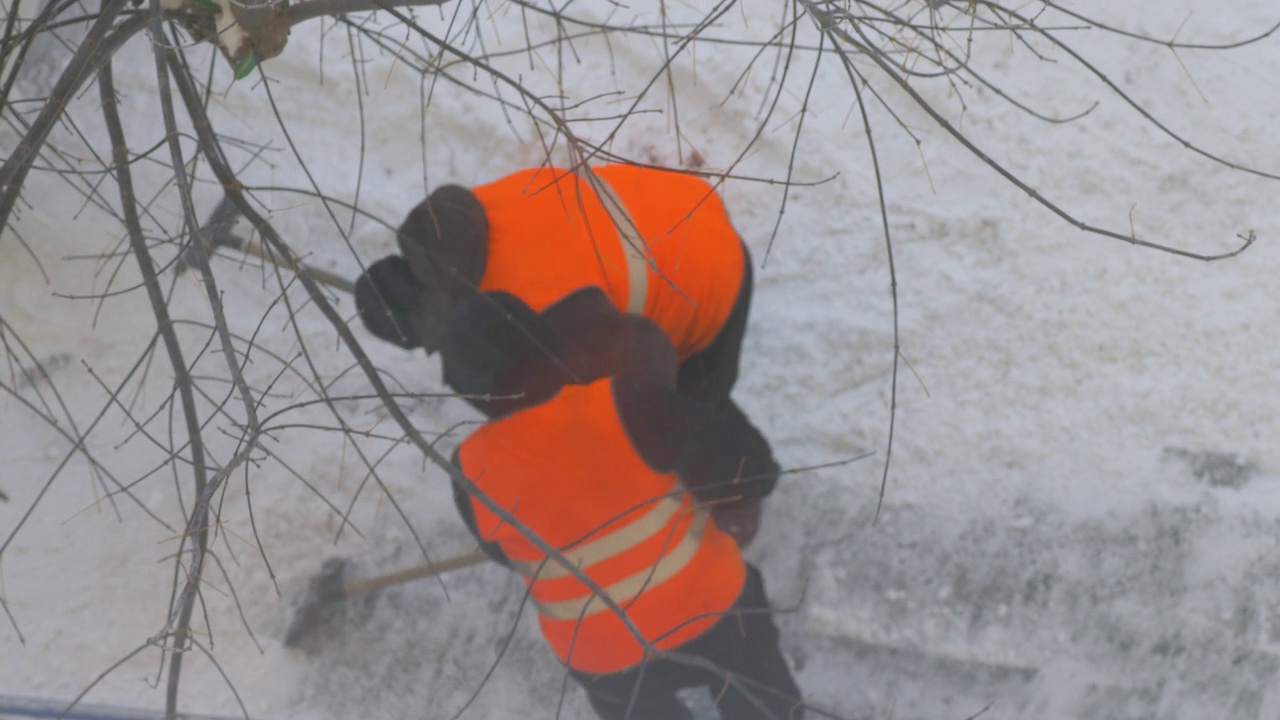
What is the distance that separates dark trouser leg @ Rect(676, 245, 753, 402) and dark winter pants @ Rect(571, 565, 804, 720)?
420 millimetres

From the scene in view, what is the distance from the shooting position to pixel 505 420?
5.73ft

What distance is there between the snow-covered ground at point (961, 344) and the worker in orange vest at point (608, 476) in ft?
2.63

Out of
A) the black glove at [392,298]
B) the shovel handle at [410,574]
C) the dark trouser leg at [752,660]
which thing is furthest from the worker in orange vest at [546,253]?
the shovel handle at [410,574]

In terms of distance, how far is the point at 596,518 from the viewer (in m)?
1.78

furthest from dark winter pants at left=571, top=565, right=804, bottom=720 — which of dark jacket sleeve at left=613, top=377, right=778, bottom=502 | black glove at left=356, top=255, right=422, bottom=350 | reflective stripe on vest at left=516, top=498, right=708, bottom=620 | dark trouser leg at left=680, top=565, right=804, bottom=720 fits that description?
black glove at left=356, top=255, right=422, bottom=350

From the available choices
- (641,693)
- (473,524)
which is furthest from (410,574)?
(641,693)

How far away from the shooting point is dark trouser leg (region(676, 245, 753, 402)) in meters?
2.24

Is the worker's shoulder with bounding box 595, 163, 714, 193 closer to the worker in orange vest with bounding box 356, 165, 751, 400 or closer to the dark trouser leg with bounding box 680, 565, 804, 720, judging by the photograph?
the worker in orange vest with bounding box 356, 165, 751, 400

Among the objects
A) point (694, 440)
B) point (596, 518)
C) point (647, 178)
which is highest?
point (647, 178)

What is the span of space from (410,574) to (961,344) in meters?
1.68

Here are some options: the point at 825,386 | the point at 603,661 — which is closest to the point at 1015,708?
the point at 825,386

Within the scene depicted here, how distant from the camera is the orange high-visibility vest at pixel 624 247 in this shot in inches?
68.7

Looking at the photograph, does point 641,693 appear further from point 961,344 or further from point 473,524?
point 961,344

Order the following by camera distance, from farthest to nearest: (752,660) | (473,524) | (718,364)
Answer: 1. (718,364)
2. (752,660)
3. (473,524)
